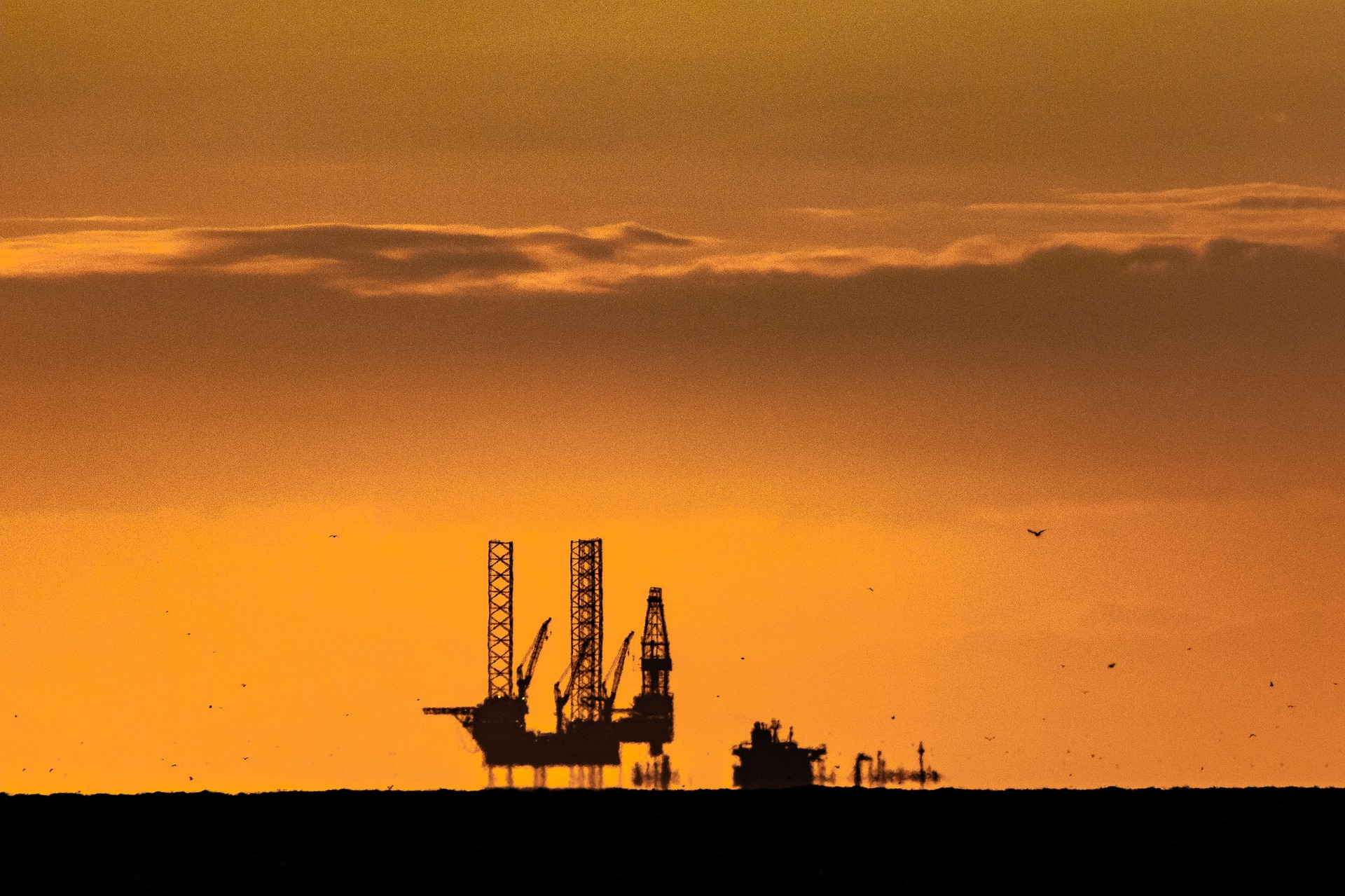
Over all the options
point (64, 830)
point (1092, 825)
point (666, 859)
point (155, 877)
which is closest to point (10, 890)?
point (155, 877)

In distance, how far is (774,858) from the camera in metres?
157

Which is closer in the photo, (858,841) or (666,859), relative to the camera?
(666,859)

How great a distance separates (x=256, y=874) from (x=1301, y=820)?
8964 centimetres

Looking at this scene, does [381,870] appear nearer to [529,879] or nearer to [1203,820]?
[529,879]

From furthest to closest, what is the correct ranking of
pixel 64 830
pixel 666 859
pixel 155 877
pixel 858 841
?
pixel 64 830 → pixel 858 841 → pixel 666 859 → pixel 155 877

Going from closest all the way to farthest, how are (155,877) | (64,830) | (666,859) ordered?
(155,877) → (666,859) → (64,830)

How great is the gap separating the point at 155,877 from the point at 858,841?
176ft

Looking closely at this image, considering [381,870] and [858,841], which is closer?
[381,870]

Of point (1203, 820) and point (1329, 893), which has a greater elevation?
point (1203, 820)

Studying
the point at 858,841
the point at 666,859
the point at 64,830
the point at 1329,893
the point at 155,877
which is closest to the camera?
the point at 1329,893

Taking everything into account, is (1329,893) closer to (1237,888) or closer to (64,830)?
(1237,888)

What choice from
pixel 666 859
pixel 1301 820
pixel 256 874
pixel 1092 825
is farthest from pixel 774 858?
pixel 1301 820

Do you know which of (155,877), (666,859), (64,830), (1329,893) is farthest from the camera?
(64,830)

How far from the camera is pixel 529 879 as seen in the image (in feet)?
458
